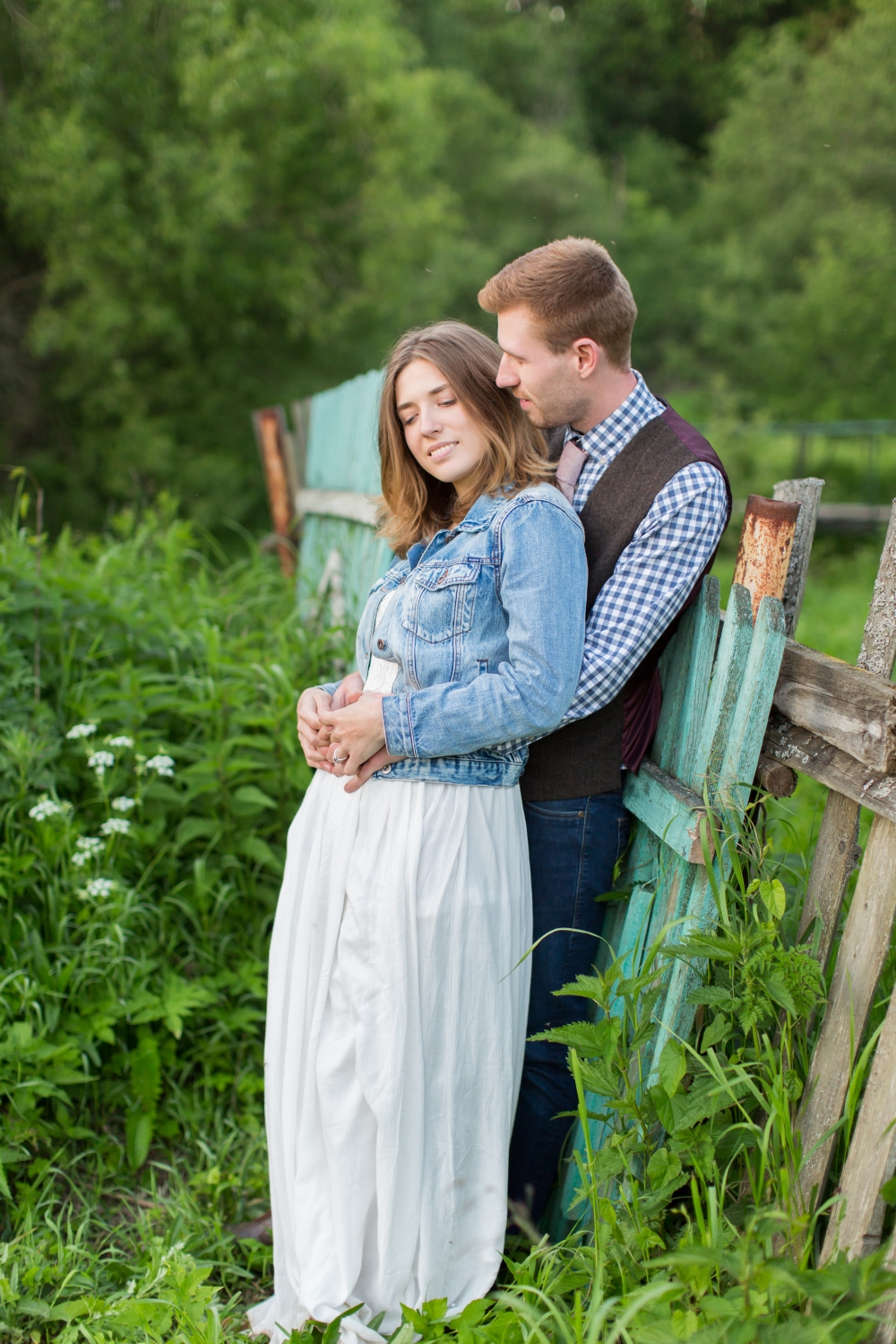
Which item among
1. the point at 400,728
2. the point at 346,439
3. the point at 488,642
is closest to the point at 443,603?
the point at 488,642

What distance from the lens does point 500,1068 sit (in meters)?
2.03

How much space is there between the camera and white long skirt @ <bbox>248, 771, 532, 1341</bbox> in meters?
1.96

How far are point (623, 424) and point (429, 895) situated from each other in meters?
1.01

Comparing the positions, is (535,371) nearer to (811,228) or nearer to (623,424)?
(623,424)

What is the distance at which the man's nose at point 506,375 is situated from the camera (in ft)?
6.86

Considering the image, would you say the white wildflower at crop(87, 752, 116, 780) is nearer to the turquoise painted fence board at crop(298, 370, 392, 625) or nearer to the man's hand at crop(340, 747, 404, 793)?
the turquoise painted fence board at crop(298, 370, 392, 625)

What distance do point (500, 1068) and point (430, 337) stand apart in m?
1.42

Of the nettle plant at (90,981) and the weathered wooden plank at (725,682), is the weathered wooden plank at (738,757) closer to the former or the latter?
the weathered wooden plank at (725,682)

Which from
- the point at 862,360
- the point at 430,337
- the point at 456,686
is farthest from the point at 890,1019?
the point at 862,360

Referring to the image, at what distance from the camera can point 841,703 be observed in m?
1.65

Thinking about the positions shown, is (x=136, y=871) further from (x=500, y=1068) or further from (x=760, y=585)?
(x=760, y=585)

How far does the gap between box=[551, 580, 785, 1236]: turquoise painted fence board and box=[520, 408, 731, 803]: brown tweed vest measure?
6cm

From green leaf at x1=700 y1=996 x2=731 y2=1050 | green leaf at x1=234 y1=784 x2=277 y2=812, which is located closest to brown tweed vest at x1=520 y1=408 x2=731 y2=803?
green leaf at x1=700 y1=996 x2=731 y2=1050

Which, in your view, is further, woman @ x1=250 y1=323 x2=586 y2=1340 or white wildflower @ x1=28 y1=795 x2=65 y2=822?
white wildflower @ x1=28 y1=795 x2=65 y2=822
